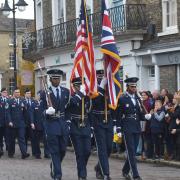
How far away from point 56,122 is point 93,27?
568 inches

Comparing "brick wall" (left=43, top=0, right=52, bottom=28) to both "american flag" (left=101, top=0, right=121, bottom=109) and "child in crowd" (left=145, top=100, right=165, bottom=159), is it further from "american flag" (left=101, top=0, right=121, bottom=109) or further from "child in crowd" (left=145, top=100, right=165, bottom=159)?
"american flag" (left=101, top=0, right=121, bottom=109)

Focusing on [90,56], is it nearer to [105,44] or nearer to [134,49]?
[105,44]

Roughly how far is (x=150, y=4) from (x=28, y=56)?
12.7 m

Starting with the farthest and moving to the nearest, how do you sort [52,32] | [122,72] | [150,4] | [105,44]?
[52,32] → [122,72] → [150,4] → [105,44]

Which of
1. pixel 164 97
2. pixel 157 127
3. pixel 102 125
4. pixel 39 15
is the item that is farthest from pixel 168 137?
pixel 39 15

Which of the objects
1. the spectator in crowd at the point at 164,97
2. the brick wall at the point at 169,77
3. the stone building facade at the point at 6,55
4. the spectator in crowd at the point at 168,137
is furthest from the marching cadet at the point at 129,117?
the stone building facade at the point at 6,55

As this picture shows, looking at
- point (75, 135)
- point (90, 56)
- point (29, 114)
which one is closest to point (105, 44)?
point (90, 56)

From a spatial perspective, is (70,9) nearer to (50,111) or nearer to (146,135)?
(146,135)

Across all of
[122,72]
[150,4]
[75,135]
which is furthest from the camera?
[122,72]

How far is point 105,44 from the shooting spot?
554 inches

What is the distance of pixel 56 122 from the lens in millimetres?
13102

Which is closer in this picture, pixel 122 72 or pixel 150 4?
Result: pixel 150 4

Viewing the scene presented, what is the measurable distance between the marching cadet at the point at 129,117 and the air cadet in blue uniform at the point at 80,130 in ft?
2.39

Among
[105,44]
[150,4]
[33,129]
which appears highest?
[150,4]
